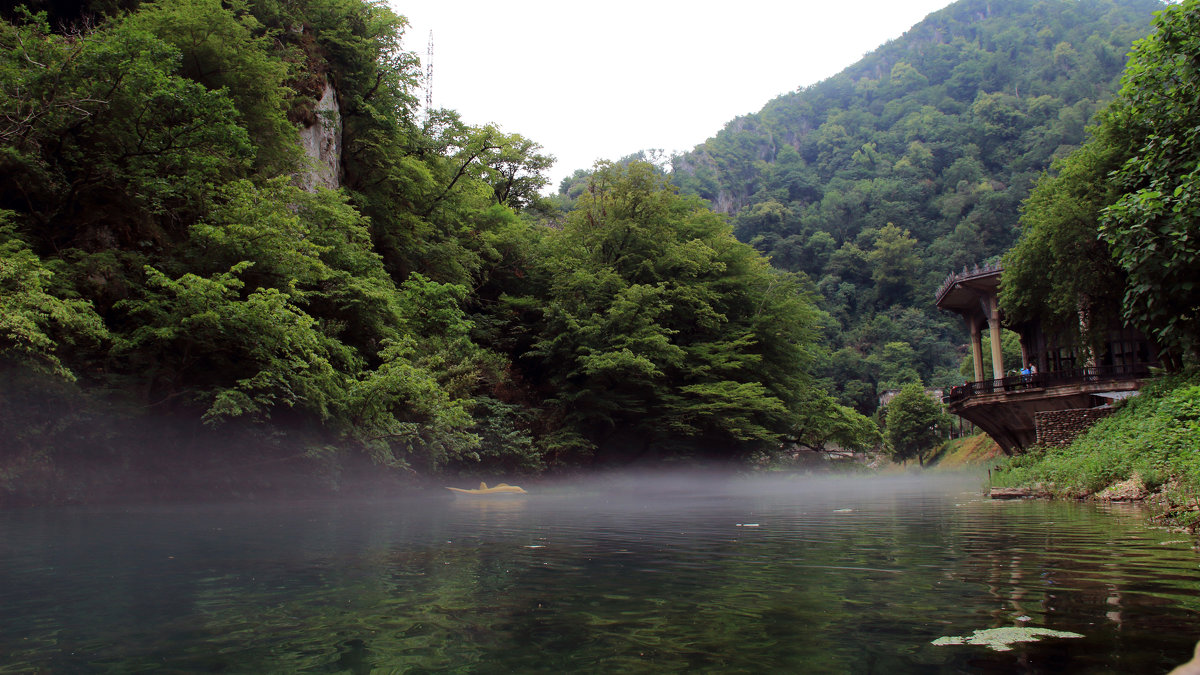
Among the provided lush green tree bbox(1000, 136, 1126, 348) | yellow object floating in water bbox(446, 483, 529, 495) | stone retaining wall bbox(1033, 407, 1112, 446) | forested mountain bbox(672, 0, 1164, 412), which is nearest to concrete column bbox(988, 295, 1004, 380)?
lush green tree bbox(1000, 136, 1126, 348)

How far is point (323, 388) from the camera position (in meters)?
16.6

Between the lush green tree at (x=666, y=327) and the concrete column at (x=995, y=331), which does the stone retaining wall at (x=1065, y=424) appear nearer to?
the lush green tree at (x=666, y=327)

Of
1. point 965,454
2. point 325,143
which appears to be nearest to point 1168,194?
point 325,143

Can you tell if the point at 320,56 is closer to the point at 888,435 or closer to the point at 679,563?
the point at 679,563

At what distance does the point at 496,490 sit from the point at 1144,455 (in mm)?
16974

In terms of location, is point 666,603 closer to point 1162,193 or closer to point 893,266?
point 1162,193

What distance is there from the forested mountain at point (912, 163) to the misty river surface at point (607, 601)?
6834 cm

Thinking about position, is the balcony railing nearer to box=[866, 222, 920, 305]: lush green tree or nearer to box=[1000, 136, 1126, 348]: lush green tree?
box=[1000, 136, 1126, 348]: lush green tree

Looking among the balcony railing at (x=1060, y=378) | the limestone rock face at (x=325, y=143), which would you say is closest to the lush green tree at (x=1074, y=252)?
the balcony railing at (x=1060, y=378)

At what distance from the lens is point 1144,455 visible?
1145 centimetres

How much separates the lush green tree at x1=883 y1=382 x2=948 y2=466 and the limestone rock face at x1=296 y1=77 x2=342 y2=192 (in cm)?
5780

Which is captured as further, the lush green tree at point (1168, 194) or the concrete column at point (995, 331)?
the concrete column at point (995, 331)

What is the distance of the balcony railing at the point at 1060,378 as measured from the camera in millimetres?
25750

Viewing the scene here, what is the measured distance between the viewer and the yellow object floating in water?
21.1 meters
